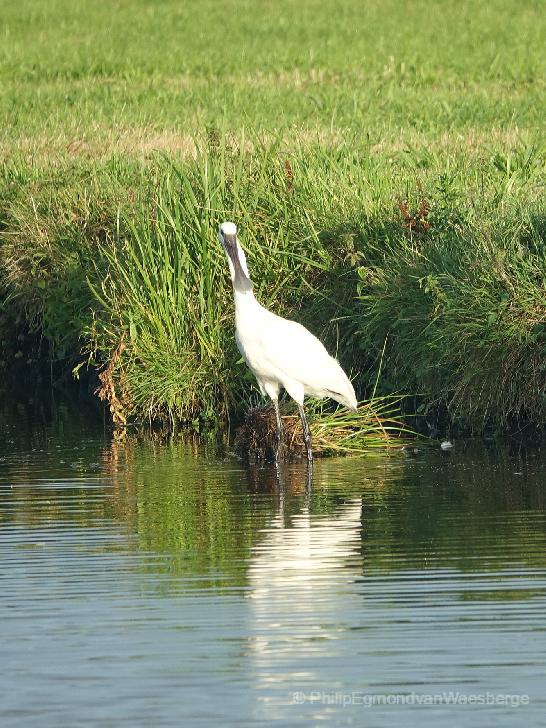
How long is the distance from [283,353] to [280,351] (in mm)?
25

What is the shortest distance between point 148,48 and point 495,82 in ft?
28.0

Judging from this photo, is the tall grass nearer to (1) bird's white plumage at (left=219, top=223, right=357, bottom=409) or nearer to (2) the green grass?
(1) bird's white plumage at (left=219, top=223, right=357, bottom=409)

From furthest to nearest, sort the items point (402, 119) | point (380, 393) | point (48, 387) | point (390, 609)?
point (402, 119), point (48, 387), point (380, 393), point (390, 609)

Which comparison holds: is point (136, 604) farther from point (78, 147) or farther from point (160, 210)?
point (78, 147)

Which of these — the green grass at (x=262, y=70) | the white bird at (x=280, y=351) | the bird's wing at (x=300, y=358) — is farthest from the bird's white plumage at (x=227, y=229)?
the green grass at (x=262, y=70)

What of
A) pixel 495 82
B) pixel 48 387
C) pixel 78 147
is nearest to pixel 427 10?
pixel 495 82

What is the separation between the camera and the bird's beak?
36.7ft

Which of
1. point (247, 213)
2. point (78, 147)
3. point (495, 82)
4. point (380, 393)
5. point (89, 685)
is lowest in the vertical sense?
point (89, 685)

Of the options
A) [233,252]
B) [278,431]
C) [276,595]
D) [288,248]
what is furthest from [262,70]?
[276,595]

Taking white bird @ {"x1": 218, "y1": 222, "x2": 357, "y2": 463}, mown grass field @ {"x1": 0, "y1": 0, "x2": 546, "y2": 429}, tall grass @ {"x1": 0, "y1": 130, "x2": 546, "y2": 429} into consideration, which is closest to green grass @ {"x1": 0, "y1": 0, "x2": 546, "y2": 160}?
mown grass field @ {"x1": 0, "y1": 0, "x2": 546, "y2": 429}

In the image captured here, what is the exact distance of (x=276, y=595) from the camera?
7.25 m

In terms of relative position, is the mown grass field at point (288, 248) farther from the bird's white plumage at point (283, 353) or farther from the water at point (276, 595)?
the water at point (276, 595)

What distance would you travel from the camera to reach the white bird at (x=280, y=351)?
436 inches

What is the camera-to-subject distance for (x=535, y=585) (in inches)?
282
